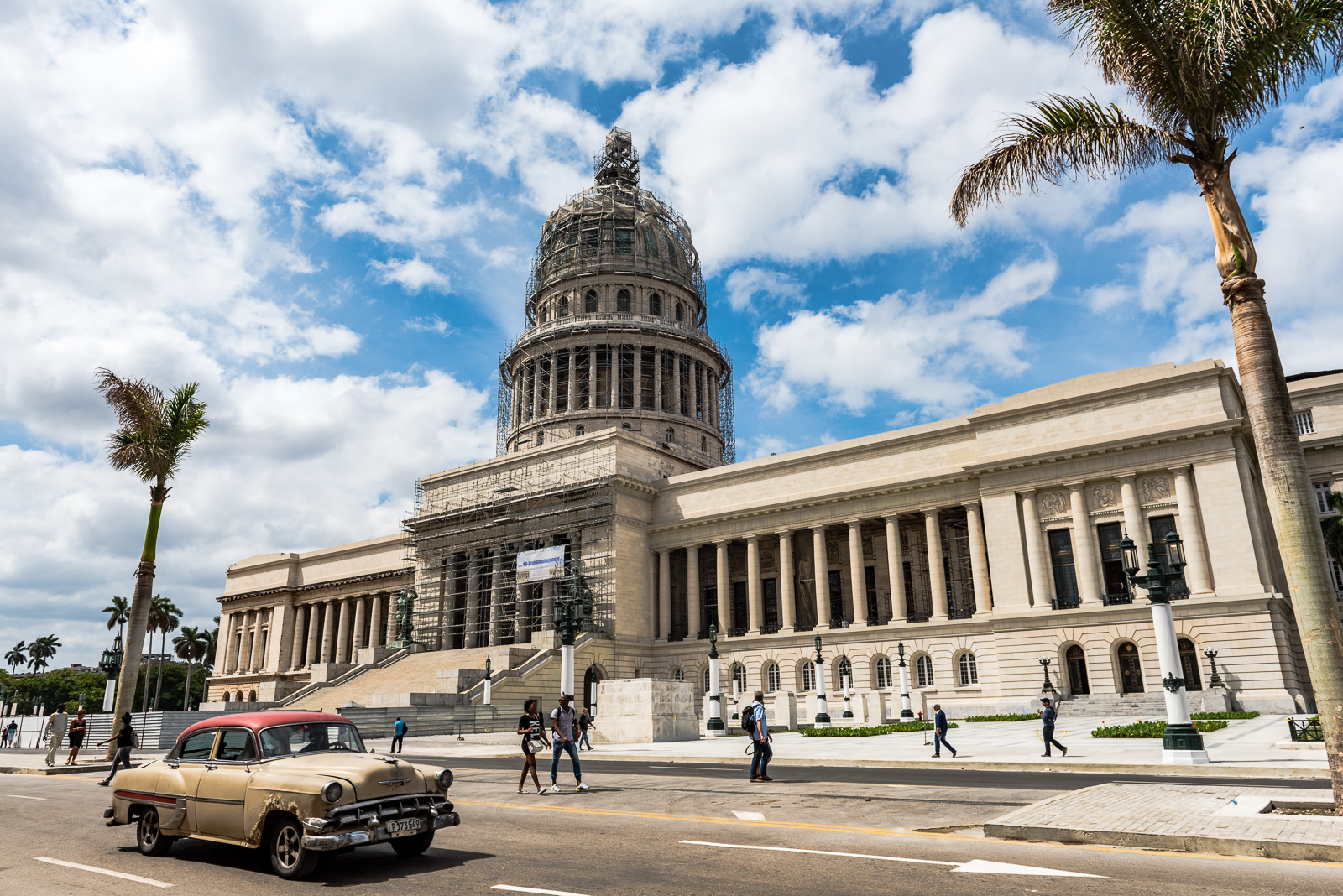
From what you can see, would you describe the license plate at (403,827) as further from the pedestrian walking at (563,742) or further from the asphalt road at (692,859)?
the pedestrian walking at (563,742)

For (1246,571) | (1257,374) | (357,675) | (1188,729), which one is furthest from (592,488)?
(1257,374)

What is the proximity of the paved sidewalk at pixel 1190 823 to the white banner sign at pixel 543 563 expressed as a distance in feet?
152

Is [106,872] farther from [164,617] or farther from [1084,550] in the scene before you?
[164,617]

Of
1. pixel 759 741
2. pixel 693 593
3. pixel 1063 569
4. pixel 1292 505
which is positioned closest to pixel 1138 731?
pixel 759 741

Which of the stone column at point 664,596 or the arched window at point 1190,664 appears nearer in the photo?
the arched window at point 1190,664

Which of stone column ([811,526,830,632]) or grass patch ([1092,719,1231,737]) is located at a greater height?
stone column ([811,526,830,632])

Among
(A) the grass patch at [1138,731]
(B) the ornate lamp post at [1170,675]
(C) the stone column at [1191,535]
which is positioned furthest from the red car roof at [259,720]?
(C) the stone column at [1191,535]

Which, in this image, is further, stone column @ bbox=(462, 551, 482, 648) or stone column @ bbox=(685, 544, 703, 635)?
stone column @ bbox=(462, 551, 482, 648)

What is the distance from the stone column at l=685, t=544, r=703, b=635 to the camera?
57844 mm

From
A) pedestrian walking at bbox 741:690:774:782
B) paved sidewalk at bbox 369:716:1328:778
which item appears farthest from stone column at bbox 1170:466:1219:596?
pedestrian walking at bbox 741:690:774:782

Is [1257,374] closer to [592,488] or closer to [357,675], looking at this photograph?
[592,488]

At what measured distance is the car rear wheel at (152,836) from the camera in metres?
10.4

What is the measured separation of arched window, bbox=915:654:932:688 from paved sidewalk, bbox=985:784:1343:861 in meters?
36.7

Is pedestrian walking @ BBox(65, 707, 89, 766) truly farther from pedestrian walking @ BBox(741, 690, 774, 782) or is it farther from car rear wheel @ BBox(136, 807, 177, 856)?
pedestrian walking @ BBox(741, 690, 774, 782)
